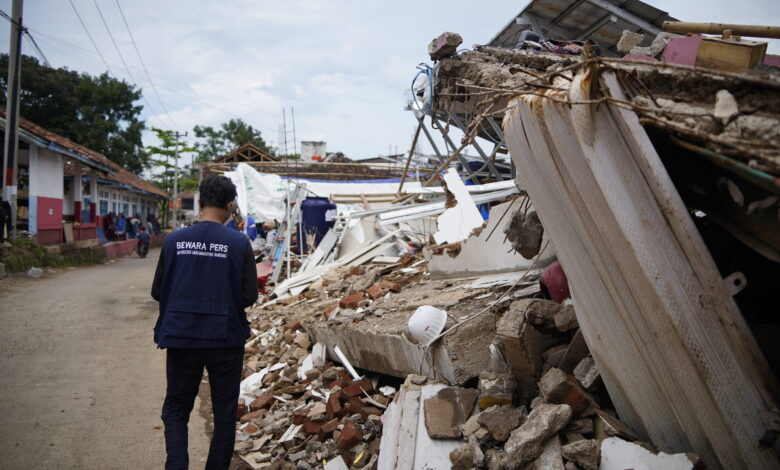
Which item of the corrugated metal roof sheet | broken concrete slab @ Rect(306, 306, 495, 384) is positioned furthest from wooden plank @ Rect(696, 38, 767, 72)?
the corrugated metal roof sheet

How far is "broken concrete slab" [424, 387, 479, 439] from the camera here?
2787 mm

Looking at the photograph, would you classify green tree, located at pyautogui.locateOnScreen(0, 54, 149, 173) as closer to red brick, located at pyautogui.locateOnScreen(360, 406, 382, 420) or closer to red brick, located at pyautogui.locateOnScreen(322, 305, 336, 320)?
red brick, located at pyautogui.locateOnScreen(322, 305, 336, 320)

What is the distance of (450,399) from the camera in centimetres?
296

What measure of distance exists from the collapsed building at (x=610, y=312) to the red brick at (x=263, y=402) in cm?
30

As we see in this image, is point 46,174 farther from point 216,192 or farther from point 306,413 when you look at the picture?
point 216,192

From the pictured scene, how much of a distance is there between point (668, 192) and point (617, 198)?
181 mm

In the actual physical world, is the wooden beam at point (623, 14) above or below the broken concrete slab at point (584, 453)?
above

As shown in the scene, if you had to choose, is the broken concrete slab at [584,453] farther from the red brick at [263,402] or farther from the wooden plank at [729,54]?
the red brick at [263,402]

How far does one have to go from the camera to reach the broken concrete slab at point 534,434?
7.61 ft

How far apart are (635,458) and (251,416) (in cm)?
328

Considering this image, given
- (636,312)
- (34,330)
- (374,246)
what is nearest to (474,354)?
(636,312)

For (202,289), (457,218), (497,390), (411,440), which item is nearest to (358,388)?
(411,440)

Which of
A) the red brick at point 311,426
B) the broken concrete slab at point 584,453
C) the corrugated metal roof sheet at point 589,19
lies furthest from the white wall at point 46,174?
the broken concrete slab at point 584,453

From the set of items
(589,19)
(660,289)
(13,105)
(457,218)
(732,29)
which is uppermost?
(13,105)
